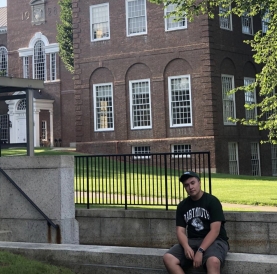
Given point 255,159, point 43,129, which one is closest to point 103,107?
point 255,159

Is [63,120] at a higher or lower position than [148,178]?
higher

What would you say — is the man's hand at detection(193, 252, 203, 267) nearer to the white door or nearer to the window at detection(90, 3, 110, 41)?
the window at detection(90, 3, 110, 41)

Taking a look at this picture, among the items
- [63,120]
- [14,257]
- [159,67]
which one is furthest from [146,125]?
[14,257]

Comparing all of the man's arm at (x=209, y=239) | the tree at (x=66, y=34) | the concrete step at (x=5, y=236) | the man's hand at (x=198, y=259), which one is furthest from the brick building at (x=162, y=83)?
the man's hand at (x=198, y=259)

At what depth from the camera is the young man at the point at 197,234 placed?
794cm

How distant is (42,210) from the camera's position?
1262cm

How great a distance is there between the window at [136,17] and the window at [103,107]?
3488 millimetres

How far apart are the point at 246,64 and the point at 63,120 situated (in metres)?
19.1

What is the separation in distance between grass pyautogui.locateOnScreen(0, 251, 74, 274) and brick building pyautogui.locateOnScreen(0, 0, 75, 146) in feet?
129

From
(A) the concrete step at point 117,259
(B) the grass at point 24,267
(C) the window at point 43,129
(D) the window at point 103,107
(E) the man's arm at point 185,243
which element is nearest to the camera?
(A) the concrete step at point 117,259

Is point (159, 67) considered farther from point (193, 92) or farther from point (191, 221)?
point (191, 221)

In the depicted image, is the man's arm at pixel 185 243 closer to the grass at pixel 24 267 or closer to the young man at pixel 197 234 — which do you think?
the young man at pixel 197 234

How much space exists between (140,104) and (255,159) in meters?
7.61

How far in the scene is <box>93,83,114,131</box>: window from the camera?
35812mm
